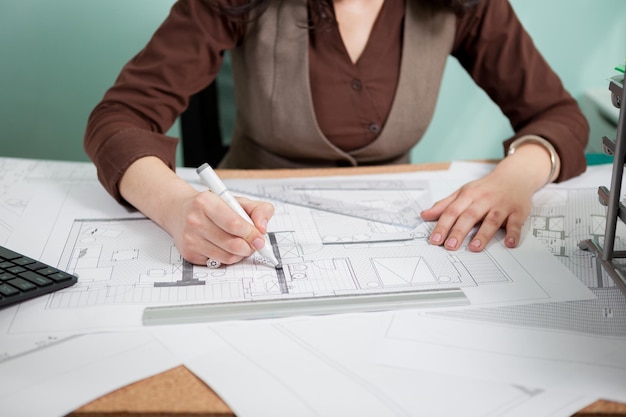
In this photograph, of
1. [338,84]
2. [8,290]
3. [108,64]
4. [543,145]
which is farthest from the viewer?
[108,64]

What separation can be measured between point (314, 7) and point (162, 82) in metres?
0.27

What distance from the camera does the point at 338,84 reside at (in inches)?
46.1

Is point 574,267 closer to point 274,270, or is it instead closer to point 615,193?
point 615,193

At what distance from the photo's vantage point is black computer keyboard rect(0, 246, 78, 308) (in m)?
0.69

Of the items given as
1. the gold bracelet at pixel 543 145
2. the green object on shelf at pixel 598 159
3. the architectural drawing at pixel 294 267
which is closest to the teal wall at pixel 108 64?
the green object on shelf at pixel 598 159

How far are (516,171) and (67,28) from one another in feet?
3.89

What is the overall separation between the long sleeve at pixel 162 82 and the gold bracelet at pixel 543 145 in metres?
0.47

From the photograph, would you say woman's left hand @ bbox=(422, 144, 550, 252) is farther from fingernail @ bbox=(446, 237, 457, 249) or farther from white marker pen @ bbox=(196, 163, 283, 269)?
white marker pen @ bbox=(196, 163, 283, 269)

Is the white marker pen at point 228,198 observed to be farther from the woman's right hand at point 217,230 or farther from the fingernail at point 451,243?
the fingernail at point 451,243

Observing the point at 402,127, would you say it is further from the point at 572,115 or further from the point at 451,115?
the point at 451,115

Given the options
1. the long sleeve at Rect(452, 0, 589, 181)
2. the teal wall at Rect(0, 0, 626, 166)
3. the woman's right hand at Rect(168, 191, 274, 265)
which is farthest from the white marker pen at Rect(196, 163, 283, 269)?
the teal wall at Rect(0, 0, 626, 166)

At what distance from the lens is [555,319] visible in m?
0.68

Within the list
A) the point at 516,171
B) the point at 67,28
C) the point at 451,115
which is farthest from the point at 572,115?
the point at 67,28

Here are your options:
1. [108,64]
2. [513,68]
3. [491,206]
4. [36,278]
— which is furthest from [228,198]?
[108,64]
